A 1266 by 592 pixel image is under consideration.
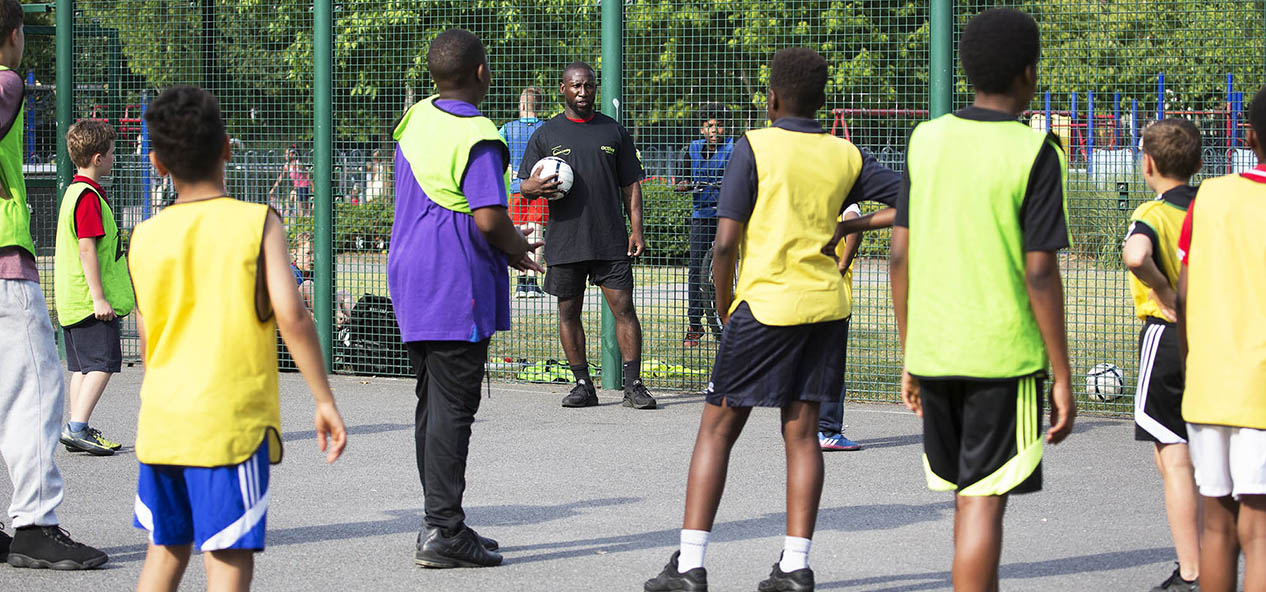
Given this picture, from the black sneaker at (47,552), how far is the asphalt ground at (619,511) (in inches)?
1.9

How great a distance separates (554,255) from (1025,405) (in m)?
5.39

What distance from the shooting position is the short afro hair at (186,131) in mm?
3602

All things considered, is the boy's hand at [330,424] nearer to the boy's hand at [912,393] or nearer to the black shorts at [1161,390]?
the boy's hand at [912,393]

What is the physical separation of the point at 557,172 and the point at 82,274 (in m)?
2.85

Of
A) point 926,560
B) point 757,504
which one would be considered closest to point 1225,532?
point 926,560

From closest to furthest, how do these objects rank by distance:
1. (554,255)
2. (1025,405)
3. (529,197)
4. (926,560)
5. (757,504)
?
(1025,405)
(926,560)
(757,504)
(529,197)
(554,255)

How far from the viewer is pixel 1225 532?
392cm

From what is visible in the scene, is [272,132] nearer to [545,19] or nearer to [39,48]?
[545,19]

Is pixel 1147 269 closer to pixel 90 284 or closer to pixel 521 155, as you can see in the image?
pixel 90 284

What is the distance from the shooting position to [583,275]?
9.01 meters

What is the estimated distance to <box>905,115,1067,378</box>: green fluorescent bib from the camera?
373cm

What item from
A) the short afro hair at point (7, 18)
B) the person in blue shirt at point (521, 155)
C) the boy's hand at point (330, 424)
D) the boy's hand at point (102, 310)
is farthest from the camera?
the person in blue shirt at point (521, 155)

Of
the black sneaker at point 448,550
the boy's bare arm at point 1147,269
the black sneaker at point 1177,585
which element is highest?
the boy's bare arm at point 1147,269

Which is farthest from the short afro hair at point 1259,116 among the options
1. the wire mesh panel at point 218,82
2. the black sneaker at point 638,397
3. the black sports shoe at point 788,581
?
the wire mesh panel at point 218,82
